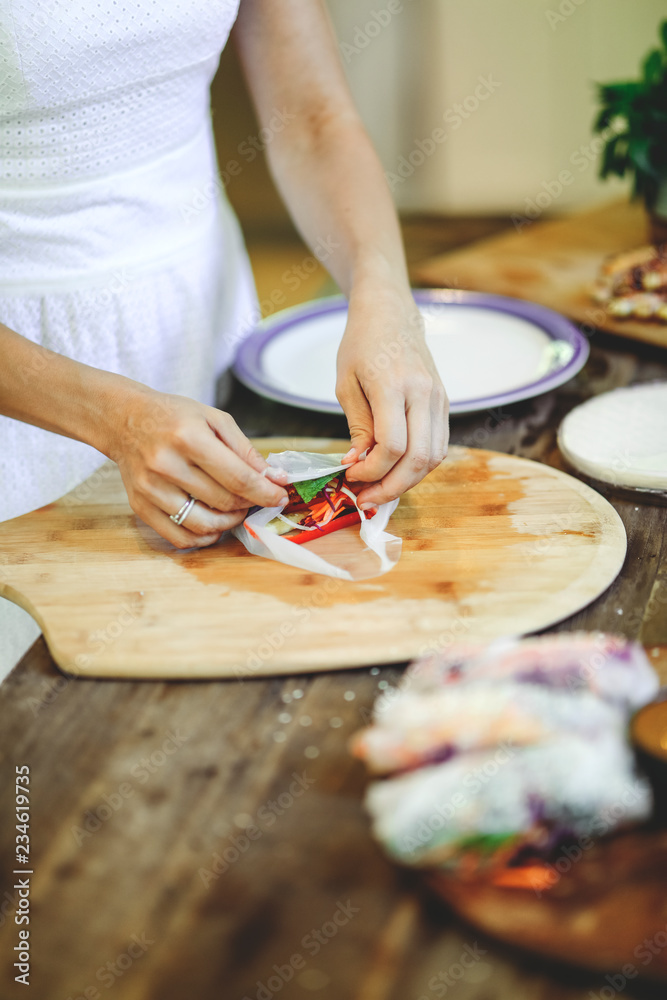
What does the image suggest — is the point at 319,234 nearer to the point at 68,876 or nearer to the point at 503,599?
the point at 503,599

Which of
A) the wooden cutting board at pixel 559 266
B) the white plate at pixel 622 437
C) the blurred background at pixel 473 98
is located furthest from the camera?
the blurred background at pixel 473 98

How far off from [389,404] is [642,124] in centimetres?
85

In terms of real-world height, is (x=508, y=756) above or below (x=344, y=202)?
below

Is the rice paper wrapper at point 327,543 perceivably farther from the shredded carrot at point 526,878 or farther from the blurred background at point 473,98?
the blurred background at point 473,98

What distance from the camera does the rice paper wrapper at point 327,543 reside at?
0.89 meters

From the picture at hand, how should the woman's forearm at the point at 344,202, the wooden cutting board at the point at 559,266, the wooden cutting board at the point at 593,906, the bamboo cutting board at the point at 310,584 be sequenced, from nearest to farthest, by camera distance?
1. the wooden cutting board at the point at 593,906
2. the bamboo cutting board at the point at 310,584
3. the woman's forearm at the point at 344,202
4. the wooden cutting board at the point at 559,266

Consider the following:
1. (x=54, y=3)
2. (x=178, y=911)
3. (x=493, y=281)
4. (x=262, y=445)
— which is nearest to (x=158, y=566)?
(x=262, y=445)

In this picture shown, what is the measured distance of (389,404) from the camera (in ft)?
3.07

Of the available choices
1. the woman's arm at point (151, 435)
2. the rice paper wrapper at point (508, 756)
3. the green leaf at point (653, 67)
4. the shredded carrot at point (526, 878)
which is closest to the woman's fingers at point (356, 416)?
the woman's arm at point (151, 435)

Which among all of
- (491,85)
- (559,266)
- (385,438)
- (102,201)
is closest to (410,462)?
(385,438)

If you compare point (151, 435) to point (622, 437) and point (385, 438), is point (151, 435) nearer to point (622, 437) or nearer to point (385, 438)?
point (385, 438)

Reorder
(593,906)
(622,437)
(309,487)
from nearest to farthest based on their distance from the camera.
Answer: (593,906), (309,487), (622,437)

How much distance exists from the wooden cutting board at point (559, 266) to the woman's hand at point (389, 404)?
506 mm

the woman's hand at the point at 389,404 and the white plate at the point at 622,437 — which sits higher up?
the woman's hand at the point at 389,404
